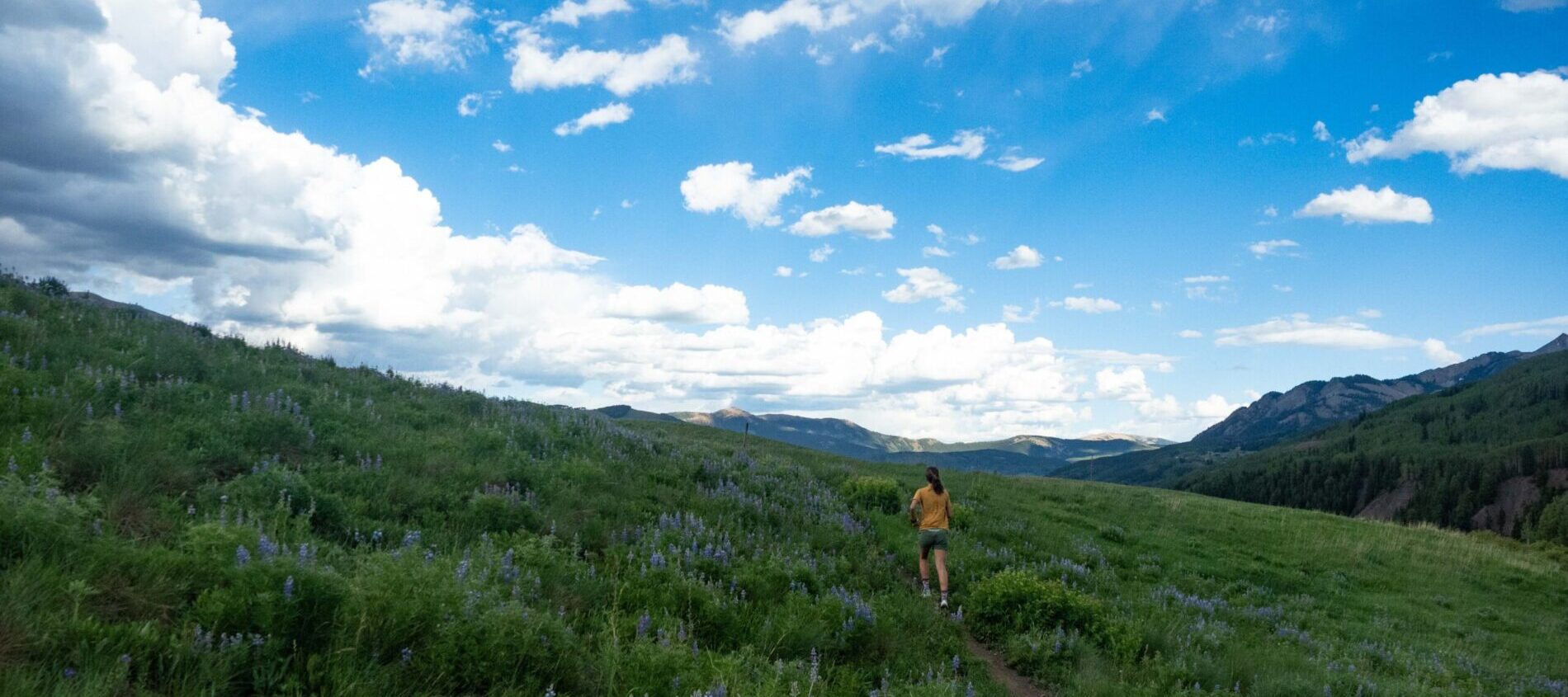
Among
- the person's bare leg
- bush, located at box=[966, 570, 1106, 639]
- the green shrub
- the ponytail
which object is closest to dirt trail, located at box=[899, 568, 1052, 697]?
bush, located at box=[966, 570, 1106, 639]

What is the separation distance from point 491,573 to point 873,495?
14607 millimetres

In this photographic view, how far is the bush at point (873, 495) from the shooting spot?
65.4 ft

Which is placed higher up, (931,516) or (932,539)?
(931,516)

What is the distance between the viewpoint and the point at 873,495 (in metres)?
20.6

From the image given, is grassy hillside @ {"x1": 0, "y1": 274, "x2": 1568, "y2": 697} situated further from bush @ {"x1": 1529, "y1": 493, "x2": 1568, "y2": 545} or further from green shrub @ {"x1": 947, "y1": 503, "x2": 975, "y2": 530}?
bush @ {"x1": 1529, "y1": 493, "x2": 1568, "y2": 545}

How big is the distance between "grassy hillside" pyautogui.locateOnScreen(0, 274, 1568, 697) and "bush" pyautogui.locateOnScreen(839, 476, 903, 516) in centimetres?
14

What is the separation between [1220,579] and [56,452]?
24816 mm

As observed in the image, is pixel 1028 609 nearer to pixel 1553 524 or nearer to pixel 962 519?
pixel 962 519

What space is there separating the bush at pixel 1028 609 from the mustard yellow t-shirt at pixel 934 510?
142cm

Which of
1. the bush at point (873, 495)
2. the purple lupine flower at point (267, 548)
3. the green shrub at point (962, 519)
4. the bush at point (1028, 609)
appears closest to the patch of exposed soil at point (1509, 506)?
the green shrub at point (962, 519)

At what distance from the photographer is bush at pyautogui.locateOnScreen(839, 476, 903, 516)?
1994 cm

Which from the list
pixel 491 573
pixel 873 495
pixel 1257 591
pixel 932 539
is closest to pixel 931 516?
pixel 932 539

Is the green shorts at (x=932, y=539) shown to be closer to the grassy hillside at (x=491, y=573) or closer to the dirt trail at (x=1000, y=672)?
the grassy hillside at (x=491, y=573)

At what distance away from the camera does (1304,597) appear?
66.6 feet
